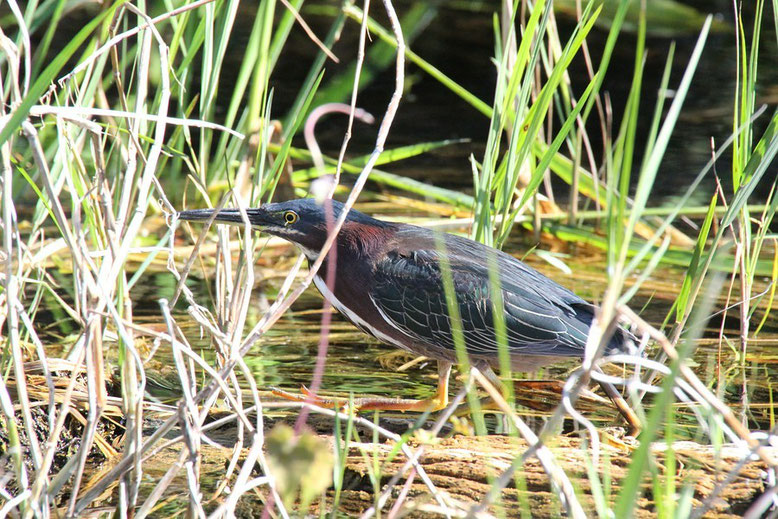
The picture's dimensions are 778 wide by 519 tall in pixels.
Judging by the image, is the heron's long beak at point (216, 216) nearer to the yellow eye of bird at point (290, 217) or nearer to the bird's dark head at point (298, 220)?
the bird's dark head at point (298, 220)

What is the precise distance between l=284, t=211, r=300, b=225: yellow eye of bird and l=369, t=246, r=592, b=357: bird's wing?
40 centimetres

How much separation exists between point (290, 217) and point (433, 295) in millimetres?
667

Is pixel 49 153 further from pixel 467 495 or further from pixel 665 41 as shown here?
pixel 665 41

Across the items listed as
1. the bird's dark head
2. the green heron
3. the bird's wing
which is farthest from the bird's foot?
the bird's dark head

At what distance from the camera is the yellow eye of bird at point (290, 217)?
396 cm

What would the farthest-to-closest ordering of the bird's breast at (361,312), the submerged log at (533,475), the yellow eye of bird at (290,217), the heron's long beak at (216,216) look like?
the bird's breast at (361,312)
the yellow eye of bird at (290,217)
the heron's long beak at (216,216)
the submerged log at (533,475)

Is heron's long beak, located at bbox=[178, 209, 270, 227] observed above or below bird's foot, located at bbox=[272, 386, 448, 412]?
above

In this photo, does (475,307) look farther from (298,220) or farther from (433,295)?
(298,220)

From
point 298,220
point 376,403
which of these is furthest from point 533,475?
point 298,220

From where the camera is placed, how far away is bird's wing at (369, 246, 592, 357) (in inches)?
155

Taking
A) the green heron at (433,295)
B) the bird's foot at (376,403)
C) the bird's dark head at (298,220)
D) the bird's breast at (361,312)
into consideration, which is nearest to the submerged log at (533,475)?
the bird's foot at (376,403)

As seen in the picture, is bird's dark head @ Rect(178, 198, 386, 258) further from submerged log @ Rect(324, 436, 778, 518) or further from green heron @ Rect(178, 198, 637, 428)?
submerged log @ Rect(324, 436, 778, 518)

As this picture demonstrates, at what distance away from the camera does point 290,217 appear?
3.98 metres

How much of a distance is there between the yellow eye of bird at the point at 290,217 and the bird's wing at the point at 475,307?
400mm
